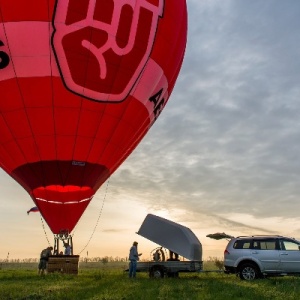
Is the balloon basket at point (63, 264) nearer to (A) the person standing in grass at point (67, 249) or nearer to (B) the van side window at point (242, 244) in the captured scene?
(A) the person standing in grass at point (67, 249)

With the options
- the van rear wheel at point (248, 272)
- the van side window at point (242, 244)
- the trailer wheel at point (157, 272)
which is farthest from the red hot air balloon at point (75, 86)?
the van rear wheel at point (248, 272)

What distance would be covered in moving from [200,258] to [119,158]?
6553 millimetres

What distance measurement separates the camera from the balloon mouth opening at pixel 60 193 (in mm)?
22422

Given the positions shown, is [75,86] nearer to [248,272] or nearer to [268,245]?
[268,245]

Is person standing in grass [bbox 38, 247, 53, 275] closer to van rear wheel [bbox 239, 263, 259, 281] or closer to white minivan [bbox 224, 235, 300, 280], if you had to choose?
white minivan [bbox 224, 235, 300, 280]

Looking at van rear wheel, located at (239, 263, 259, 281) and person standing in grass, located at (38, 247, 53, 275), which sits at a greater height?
person standing in grass, located at (38, 247, 53, 275)

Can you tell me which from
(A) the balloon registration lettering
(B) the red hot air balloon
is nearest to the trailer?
(B) the red hot air balloon

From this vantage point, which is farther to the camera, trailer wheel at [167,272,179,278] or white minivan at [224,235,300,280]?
trailer wheel at [167,272,179,278]

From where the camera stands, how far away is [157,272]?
23.0 meters

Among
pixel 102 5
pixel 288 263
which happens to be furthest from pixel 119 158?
pixel 288 263

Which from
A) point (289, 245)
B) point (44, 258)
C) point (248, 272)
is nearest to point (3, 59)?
point (44, 258)

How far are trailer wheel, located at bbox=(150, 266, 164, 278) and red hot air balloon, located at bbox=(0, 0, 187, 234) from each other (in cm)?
457

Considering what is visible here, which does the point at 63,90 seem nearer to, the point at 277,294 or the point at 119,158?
the point at 119,158

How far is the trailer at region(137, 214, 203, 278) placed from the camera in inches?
902
